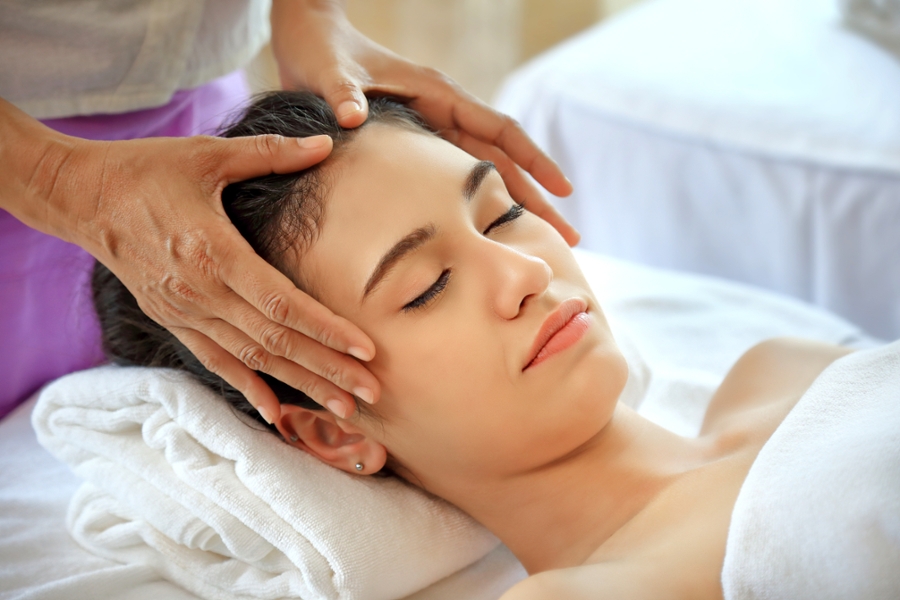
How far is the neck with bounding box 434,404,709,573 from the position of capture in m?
1.15

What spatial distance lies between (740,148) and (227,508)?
1401mm

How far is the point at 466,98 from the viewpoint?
138 cm

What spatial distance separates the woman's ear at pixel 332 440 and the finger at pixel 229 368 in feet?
0.28

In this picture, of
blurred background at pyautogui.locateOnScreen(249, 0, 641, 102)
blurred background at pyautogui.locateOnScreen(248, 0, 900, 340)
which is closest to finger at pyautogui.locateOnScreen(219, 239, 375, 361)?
blurred background at pyautogui.locateOnScreen(248, 0, 900, 340)

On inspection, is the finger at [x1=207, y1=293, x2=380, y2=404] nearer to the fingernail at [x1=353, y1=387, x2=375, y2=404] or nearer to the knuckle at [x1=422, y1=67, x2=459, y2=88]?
the fingernail at [x1=353, y1=387, x2=375, y2=404]

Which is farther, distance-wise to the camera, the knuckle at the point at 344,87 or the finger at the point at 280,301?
the knuckle at the point at 344,87

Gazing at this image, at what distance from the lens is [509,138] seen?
1401 mm

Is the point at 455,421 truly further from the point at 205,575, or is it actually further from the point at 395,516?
the point at 205,575

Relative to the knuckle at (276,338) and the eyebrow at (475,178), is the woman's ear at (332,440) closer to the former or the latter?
the knuckle at (276,338)

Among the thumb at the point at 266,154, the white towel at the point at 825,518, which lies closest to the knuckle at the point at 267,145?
the thumb at the point at 266,154

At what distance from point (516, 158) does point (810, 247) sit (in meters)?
0.86

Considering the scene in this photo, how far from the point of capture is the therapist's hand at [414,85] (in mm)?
1342

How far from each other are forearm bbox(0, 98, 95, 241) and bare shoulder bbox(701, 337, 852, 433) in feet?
3.38

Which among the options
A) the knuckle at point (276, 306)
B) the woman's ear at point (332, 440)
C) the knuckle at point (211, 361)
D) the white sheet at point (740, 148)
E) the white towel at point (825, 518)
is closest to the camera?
the white towel at point (825, 518)
